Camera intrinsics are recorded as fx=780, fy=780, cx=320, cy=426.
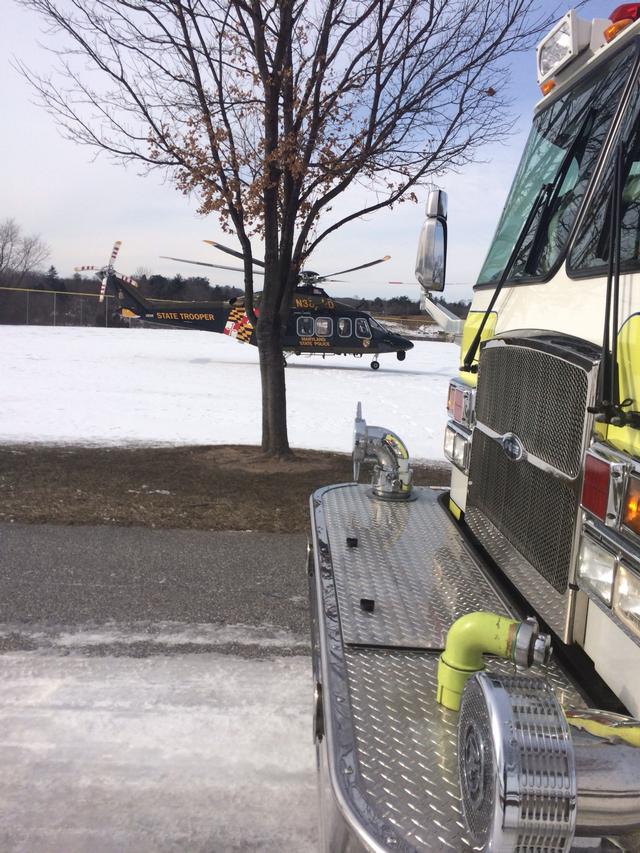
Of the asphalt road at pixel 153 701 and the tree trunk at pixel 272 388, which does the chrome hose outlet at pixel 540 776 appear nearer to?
the asphalt road at pixel 153 701

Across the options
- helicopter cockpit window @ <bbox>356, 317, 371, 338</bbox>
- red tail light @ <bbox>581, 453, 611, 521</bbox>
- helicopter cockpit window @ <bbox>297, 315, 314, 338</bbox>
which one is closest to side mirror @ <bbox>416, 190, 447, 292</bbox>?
red tail light @ <bbox>581, 453, 611, 521</bbox>

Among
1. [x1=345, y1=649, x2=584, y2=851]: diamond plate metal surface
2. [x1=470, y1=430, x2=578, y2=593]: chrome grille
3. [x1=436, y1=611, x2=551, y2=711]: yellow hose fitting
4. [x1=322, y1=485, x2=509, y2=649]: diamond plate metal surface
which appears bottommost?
[x1=345, y1=649, x2=584, y2=851]: diamond plate metal surface

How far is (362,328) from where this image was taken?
996 inches

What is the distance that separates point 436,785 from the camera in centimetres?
163

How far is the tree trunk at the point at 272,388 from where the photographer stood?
8.81 metres

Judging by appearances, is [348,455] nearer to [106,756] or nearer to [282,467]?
[282,467]

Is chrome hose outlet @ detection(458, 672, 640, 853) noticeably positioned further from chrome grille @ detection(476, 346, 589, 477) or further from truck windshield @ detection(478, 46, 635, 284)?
truck windshield @ detection(478, 46, 635, 284)

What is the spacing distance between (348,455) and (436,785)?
7780mm

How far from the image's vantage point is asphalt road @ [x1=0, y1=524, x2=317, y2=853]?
2594 millimetres

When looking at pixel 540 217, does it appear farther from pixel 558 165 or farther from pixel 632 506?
pixel 632 506

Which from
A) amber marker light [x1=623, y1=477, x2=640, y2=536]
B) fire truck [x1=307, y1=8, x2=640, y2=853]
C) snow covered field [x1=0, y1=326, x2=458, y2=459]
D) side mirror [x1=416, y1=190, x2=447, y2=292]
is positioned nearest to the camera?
fire truck [x1=307, y1=8, x2=640, y2=853]

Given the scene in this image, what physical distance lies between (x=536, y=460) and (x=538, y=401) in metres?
0.17

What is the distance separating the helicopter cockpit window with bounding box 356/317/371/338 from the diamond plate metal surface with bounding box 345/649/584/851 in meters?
23.3

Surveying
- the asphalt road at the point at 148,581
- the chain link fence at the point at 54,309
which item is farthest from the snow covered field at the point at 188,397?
the chain link fence at the point at 54,309
